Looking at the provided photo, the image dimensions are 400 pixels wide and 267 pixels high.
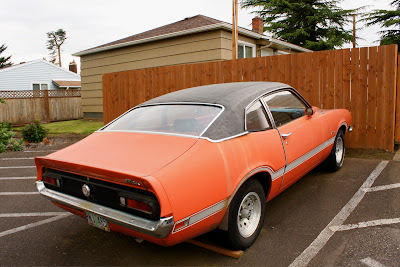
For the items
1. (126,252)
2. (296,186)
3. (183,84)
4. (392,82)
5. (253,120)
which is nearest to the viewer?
(126,252)

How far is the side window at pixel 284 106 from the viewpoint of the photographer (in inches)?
147

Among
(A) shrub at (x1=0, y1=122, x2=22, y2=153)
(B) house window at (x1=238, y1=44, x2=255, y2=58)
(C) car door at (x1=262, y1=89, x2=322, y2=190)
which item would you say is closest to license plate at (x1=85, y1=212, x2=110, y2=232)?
(C) car door at (x1=262, y1=89, x2=322, y2=190)

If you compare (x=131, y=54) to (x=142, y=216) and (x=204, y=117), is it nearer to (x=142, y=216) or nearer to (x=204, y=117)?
(x=204, y=117)

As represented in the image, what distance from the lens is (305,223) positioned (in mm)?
3520

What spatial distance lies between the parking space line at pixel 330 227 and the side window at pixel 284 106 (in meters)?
1.24

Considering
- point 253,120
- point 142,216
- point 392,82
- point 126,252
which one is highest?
point 392,82

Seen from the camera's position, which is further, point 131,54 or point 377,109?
point 131,54

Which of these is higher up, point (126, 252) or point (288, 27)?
point (288, 27)

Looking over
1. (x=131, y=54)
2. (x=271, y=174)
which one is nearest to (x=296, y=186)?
(x=271, y=174)

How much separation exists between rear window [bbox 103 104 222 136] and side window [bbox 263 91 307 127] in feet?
2.85

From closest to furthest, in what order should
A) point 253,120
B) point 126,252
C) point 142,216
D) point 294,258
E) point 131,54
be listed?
point 142,216 < point 294,258 < point 126,252 < point 253,120 < point 131,54

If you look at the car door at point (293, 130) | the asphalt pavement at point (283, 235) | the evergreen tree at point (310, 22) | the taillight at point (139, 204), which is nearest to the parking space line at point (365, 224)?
the asphalt pavement at point (283, 235)

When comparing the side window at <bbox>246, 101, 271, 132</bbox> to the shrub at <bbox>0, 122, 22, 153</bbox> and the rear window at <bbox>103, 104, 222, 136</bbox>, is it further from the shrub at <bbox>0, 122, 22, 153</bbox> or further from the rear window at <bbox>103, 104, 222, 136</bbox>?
the shrub at <bbox>0, 122, 22, 153</bbox>

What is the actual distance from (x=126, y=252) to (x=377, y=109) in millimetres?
5472
